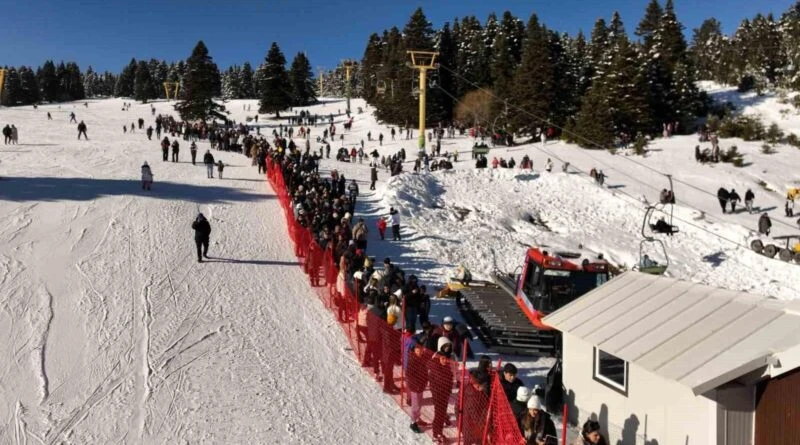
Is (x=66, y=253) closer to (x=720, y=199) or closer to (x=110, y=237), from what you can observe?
(x=110, y=237)

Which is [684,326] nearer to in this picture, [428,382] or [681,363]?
[681,363]

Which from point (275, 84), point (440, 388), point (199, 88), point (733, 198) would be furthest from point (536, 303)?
point (275, 84)

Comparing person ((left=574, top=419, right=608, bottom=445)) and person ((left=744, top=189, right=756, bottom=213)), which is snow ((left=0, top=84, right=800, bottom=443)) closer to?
person ((left=744, top=189, right=756, bottom=213))

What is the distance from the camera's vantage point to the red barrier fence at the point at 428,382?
24.4 ft

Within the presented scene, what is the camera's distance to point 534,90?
50031 millimetres

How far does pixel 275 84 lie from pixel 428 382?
6552 centimetres

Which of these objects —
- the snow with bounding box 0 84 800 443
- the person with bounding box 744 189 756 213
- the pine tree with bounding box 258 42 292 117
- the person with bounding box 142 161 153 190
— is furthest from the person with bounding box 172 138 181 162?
the pine tree with bounding box 258 42 292 117

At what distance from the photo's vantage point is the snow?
9.13m

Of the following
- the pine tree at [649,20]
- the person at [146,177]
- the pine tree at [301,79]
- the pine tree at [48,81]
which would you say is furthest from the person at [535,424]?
the pine tree at [48,81]

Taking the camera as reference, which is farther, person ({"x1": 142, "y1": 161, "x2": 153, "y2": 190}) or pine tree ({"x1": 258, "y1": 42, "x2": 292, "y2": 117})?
pine tree ({"x1": 258, "y1": 42, "x2": 292, "y2": 117})

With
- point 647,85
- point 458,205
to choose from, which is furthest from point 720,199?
point 647,85

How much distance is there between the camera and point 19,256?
16.2 m

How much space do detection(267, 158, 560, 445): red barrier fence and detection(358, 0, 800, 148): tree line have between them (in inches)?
1367

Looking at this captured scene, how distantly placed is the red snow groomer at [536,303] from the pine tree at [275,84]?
60.6m
